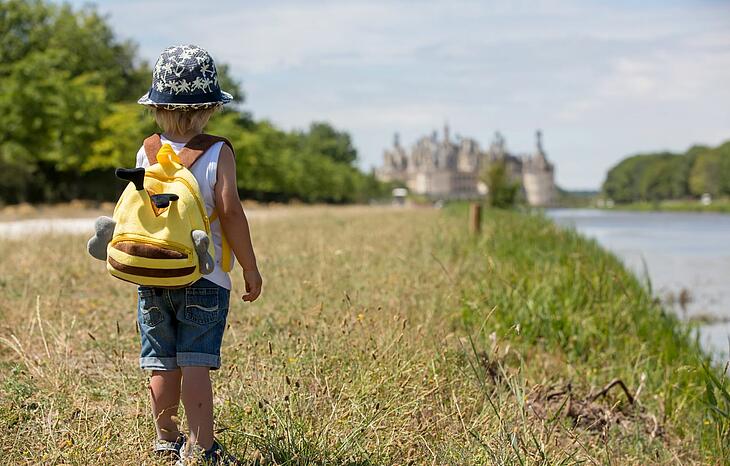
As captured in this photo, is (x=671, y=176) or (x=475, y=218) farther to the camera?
(x=671, y=176)

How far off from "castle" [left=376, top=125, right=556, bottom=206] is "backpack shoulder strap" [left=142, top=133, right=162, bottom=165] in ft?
557

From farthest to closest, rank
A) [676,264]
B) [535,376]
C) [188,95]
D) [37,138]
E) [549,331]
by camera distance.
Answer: [37,138] < [676,264] < [549,331] < [535,376] < [188,95]

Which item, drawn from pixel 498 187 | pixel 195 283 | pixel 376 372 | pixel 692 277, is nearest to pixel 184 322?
pixel 195 283

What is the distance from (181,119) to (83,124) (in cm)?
3325

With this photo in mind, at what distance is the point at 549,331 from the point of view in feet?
23.6

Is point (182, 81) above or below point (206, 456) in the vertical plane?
above

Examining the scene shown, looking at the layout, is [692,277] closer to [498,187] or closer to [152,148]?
[152,148]

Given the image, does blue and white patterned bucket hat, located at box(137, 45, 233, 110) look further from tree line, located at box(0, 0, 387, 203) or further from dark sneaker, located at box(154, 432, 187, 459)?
tree line, located at box(0, 0, 387, 203)

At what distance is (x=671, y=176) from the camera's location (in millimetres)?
130500

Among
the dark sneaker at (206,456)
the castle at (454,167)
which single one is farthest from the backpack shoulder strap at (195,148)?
the castle at (454,167)

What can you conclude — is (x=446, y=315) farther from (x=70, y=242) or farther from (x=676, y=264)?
(x=676, y=264)

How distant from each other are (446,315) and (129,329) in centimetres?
203

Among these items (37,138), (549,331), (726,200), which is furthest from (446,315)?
(726,200)

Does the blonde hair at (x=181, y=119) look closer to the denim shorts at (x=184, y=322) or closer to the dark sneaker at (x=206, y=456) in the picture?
the denim shorts at (x=184, y=322)
